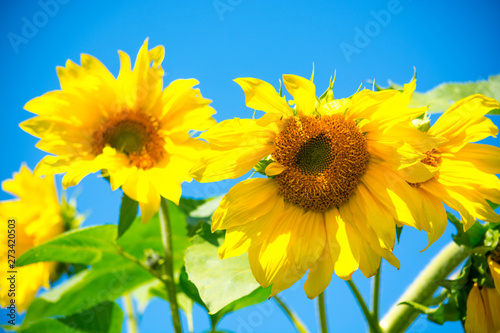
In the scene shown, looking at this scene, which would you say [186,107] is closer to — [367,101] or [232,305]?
[367,101]

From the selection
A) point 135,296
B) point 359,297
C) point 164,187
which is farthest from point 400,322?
point 135,296

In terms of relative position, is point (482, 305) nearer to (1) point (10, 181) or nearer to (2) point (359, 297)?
(2) point (359, 297)

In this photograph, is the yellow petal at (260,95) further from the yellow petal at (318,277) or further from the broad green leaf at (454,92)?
the broad green leaf at (454,92)

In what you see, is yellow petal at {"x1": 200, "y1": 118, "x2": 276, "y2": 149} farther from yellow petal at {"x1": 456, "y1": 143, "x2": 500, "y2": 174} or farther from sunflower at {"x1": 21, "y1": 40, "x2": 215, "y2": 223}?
yellow petal at {"x1": 456, "y1": 143, "x2": 500, "y2": 174}

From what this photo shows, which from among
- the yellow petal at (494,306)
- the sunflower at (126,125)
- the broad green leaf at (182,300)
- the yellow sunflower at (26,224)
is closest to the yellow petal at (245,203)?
the sunflower at (126,125)

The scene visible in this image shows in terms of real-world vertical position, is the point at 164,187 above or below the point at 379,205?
above

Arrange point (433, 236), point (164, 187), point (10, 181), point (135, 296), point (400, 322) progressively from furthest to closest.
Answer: point (135, 296) < point (10, 181) < point (400, 322) < point (164, 187) < point (433, 236)
